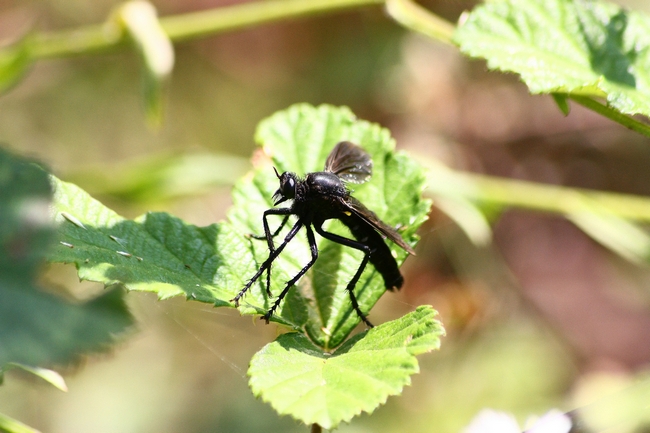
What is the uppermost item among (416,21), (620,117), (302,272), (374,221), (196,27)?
(196,27)

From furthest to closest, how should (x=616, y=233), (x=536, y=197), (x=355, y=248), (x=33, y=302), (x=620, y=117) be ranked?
(x=536, y=197)
(x=616, y=233)
(x=355, y=248)
(x=620, y=117)
(x=33, y=302)

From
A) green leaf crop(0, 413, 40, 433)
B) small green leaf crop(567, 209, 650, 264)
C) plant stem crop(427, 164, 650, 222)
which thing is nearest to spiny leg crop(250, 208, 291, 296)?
green leaf crop(0, 413, 40, 433)

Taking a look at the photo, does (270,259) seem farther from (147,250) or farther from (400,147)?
(400,147)

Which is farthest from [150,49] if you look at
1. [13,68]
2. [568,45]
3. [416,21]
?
[568,45]

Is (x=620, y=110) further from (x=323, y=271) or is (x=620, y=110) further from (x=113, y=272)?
(x=113, y=272)

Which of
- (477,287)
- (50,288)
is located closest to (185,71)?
(477,287)

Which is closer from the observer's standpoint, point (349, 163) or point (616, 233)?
point (349, 163)

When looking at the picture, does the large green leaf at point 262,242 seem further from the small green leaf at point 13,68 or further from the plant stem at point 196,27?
the small green leaf at point 13,68

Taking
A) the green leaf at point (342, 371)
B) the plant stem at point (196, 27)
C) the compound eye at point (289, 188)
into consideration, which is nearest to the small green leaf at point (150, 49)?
the plant stem at point (196, 27)
